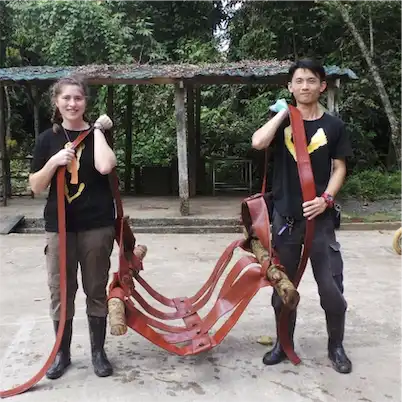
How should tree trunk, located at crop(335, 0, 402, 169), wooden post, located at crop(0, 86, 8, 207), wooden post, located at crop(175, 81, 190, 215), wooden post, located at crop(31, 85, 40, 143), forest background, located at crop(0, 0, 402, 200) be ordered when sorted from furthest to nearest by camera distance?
forest background, located at crop(0, 0, 402, 200), tree trunk, located at crop(335, 0, 402, 169), wooden post, located at crop(31, 85, 40, 143), wooden post, located at crop(0, 86, 8, 207), wooden post, located at crop(175, 81, 190, 215)

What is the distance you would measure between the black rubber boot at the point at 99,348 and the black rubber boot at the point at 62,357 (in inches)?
5.4

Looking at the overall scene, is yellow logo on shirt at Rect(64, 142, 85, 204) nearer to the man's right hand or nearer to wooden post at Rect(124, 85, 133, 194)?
the man's right hand

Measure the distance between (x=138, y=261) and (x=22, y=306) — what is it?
53.7 inches

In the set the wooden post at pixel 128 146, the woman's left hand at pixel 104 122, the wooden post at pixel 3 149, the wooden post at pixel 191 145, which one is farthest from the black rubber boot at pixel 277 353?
the wooden post at pixel 128 146

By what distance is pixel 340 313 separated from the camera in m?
2.95

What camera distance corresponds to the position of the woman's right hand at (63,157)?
2.64 meters

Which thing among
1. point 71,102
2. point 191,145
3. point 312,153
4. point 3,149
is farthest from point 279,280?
point 191,145

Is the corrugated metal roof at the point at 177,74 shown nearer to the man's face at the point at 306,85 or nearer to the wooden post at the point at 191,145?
the wooden post at the point at 191,145

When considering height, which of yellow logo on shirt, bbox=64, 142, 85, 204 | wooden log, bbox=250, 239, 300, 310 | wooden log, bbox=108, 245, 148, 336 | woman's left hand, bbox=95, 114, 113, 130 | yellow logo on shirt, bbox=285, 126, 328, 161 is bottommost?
wooden log, bbox=108, 245, 148, 336

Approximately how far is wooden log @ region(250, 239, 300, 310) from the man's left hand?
32cm

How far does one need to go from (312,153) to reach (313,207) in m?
0.29

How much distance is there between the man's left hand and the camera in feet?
8.80

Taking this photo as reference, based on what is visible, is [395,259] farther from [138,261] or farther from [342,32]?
[342,32]

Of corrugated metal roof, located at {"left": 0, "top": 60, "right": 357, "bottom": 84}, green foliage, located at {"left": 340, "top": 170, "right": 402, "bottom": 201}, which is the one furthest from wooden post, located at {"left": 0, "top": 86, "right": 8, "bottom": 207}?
green foliage, located at {"left": 340, "top": 170, "right": 402, "bottom": 201}
